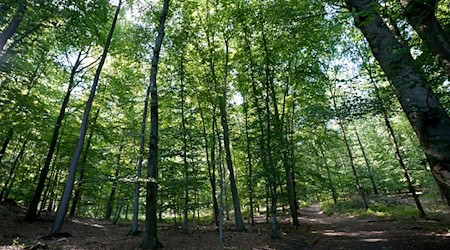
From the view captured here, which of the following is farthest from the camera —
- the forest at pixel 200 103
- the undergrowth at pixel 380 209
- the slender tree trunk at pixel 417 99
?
the undergrowth at pixel 380 209

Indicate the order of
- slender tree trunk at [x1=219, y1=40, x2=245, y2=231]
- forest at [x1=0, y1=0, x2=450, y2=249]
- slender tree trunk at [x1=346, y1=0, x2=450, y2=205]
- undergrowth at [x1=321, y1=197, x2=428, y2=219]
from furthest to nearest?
undergrowth at [x1=321, y1=197, x2=428, y2=219], slender tree trunk at [x1=219, y1=40, x2=245, y2=231], forest at [x1=0, y1=0, x2=450, y2=249], slender tree trunk at [x1=346, y1=0, x2=450, y2=205]

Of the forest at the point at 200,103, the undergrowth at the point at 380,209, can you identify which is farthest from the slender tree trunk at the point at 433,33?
the undergrowth at the point at 380,209

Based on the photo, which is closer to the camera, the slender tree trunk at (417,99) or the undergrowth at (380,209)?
the slender tree trunk at (417,99)

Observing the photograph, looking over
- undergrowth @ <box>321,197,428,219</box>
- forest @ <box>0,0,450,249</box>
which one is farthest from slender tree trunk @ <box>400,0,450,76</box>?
undergrowth @ <box>321,197,428,219</box>

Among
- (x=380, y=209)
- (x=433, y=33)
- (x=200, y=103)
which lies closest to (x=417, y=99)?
(x=433, y=33)

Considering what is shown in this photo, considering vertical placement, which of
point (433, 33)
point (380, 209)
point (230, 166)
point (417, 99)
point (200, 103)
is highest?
point (200, 103)

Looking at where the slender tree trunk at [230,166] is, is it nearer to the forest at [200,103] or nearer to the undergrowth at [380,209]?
the forest at [200,103]

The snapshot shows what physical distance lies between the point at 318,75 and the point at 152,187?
1018cm

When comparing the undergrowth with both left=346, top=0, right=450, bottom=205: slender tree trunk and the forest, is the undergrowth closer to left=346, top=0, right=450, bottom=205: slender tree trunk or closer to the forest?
the forest

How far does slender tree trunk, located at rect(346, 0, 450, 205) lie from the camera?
245 cm

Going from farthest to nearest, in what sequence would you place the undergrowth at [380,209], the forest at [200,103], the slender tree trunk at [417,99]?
the undergrowth at [380,209] → the forest at [200,103] → the slender tree trunk at [417,99]

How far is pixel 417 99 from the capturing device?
264 centimetres

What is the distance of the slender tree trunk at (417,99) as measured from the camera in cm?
245

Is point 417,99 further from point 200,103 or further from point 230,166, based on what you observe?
point 200,103
